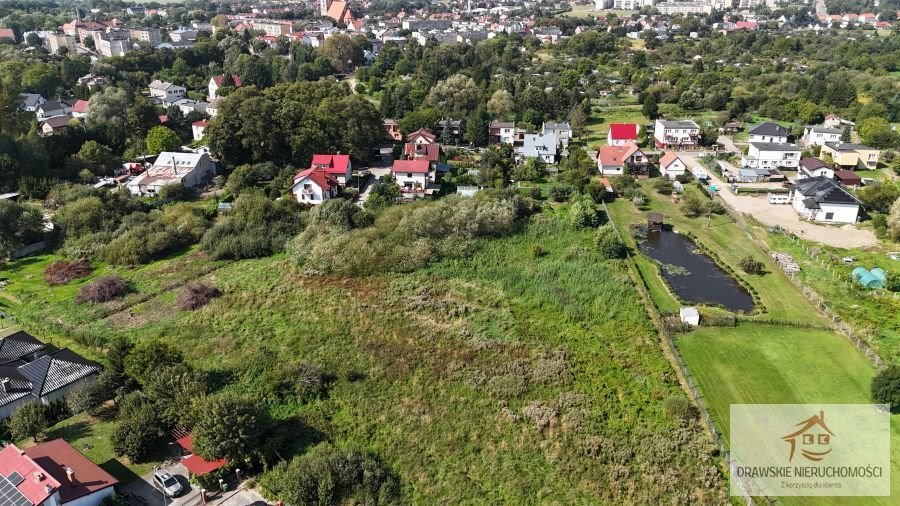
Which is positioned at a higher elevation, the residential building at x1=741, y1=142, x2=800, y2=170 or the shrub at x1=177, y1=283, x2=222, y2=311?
the residential building at x1=741, y1=142, x2=800, y2=170

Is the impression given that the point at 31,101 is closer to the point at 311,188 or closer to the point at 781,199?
the point at 311,188

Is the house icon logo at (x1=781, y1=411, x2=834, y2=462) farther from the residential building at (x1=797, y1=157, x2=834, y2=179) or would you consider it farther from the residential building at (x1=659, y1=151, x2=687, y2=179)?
the residential building at (x1=659, y1=151, x2=687, y2=179)

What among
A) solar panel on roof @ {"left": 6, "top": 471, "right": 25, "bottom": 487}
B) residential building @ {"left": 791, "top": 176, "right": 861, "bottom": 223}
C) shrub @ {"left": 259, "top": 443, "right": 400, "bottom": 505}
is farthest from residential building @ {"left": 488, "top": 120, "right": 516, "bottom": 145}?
solar panel on roof @ {"left": 6, "top": 471, "right": 25, "bottom": 487}

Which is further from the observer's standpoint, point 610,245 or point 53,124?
point 53,124

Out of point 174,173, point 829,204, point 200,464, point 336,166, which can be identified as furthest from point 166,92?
point 829,204

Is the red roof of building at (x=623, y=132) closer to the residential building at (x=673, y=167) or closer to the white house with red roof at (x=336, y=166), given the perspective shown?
the residential building at (x=673, y=167)

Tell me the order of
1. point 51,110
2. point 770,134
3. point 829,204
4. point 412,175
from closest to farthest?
point 829,204
point 412,175
point 770,134
point 51,110

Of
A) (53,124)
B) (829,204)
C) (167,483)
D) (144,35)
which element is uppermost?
(144,35)
